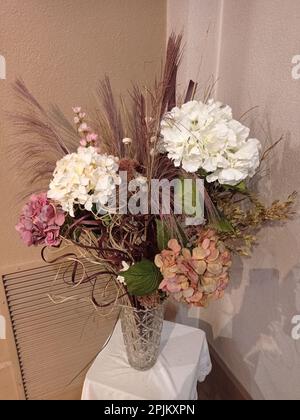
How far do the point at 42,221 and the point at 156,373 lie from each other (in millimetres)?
607

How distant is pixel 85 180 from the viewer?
1.88 ft

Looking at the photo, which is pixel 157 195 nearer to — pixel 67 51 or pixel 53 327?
pixel 67 51

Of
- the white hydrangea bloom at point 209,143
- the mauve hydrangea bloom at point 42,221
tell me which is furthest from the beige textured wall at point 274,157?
the mauve hydrangea bloom at point 42,221

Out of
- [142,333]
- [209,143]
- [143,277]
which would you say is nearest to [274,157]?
[209,143]

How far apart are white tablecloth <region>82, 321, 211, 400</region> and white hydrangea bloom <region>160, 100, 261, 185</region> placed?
0.64 m

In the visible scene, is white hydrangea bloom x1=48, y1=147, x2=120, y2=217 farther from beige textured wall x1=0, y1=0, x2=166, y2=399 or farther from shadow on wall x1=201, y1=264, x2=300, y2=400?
shadow on wall x1=201, y1=264, x2=300, y2=400

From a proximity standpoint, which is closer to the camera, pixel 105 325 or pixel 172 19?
pixel 172 19

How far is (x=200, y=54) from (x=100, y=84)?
0.35 metres

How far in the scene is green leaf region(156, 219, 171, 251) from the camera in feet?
2.23

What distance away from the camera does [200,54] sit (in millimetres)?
1007

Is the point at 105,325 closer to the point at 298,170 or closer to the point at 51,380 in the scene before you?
the point at 51,380

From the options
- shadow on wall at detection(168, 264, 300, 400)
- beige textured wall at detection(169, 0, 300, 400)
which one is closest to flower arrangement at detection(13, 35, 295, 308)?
beige textured wall at detection(169, 0, 300, 400)

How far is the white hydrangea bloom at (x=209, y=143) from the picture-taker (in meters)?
0.59

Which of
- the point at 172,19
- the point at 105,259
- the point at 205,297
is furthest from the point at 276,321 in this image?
the point at 172,19
